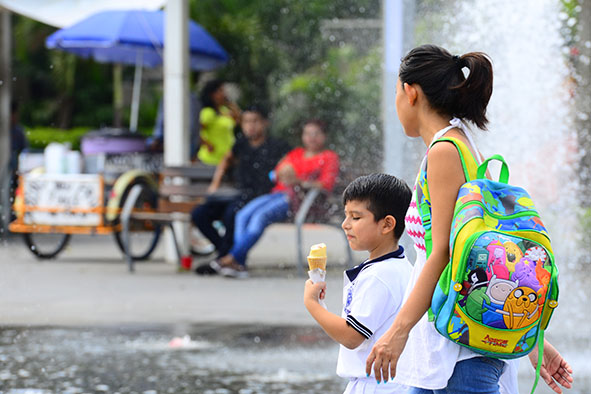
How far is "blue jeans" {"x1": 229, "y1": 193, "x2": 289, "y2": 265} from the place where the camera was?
9.04 m

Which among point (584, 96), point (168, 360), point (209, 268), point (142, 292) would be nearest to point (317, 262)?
point (168, 360)

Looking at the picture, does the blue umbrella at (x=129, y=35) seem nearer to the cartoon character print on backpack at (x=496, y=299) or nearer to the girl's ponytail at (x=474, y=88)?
the girl's ponytail at (x=474, y=88)

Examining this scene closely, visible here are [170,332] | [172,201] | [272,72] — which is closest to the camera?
[170,332]

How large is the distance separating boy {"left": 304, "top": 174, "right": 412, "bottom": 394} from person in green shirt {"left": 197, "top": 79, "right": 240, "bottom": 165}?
8.98 metres

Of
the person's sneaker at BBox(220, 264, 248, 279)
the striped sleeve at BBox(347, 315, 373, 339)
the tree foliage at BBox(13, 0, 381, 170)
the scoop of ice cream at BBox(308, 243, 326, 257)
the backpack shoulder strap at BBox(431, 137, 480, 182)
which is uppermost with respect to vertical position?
the tree foliage at BBox(13, 0, 381, 170)

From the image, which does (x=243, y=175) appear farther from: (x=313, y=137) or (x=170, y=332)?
(x=170, y=332)

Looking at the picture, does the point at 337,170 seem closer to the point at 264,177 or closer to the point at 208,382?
the point at 264,177

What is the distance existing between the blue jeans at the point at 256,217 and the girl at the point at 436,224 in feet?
20.8

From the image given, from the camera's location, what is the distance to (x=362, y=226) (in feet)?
Result: 9.17

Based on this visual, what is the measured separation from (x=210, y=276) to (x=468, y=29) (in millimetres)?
3127

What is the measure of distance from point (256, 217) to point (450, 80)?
255 inches

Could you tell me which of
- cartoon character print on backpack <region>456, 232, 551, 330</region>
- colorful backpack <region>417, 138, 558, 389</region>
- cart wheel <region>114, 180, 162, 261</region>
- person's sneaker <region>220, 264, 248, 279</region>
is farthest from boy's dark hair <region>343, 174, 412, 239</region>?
cart wheel <region>114, 180, 162, 261</region>

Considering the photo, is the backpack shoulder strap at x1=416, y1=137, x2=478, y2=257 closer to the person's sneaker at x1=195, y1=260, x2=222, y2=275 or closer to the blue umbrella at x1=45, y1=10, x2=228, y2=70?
the person's sneaker at x1=195, y1=260, x2=222, y2=275

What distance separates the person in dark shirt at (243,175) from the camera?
30.5 feet
